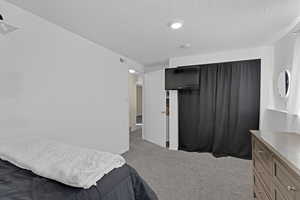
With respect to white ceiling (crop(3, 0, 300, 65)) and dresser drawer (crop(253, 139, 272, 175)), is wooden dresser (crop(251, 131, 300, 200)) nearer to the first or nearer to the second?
dresser drawer (crop(253, 139, 272, 175))

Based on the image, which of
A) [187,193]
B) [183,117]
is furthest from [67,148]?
[183,117]

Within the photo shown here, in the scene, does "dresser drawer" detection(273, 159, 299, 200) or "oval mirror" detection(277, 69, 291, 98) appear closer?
"dresser drawer" detection(273, 159, 299, 200)

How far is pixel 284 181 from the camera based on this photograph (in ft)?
3.56

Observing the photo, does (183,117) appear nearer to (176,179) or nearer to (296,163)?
(176,179)

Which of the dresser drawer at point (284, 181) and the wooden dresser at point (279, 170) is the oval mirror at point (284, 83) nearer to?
the wooden dresser at point (279, 170)

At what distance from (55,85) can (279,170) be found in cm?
251

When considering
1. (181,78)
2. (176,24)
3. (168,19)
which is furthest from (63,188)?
(181,78)

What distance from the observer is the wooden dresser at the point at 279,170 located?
97 cm

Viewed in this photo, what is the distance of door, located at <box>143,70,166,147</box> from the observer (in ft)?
14.5

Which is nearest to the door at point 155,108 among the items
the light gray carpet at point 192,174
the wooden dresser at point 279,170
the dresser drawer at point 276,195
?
the light gray carpet at point 192,174

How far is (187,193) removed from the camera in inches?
83.7

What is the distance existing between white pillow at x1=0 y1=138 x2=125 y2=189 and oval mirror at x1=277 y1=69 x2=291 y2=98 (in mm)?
2665

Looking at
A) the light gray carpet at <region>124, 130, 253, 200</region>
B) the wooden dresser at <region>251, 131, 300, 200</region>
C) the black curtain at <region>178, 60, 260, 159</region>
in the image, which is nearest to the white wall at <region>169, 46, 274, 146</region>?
the black curtain at <region>178, 60, 260, 159</region>

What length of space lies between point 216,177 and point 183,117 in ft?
5.38
